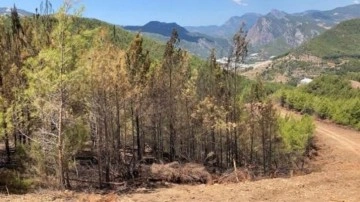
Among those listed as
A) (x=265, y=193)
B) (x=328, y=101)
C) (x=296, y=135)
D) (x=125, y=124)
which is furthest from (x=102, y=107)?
(x=328, y=101)

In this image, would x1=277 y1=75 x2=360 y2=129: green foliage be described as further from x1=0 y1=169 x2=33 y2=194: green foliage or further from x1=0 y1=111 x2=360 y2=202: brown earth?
x1=0 y1=169 x2=33 y2=194: green foliage

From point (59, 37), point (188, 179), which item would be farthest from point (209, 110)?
point (59, 37)

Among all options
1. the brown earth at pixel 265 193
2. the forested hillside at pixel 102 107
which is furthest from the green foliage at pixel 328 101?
the brown earth at pixel 265 193

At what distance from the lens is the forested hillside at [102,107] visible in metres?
23.2

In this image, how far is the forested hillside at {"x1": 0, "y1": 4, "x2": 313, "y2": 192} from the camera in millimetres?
23188

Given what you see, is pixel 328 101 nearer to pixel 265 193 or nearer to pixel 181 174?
pixel 181 174

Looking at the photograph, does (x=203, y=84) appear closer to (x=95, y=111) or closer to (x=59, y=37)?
(x=95, y=111)

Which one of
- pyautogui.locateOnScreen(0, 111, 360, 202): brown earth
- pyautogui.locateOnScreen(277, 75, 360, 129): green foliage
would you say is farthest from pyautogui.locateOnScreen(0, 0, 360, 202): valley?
pyautogui.locateOnScreen(277, 75, 360, 129): green foliage

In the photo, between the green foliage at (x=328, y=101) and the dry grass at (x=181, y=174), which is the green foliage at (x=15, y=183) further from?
the green foliage at (x=328, y=101)

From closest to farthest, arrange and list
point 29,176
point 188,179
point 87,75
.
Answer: point 87,75 < point 29,176 < point 188,179

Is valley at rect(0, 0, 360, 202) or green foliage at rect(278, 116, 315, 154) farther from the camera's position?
green foliage at rect(278, 116, 315, 154)

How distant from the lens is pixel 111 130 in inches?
1323

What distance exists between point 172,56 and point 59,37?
18985 millimetres

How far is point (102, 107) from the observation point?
30.3m
